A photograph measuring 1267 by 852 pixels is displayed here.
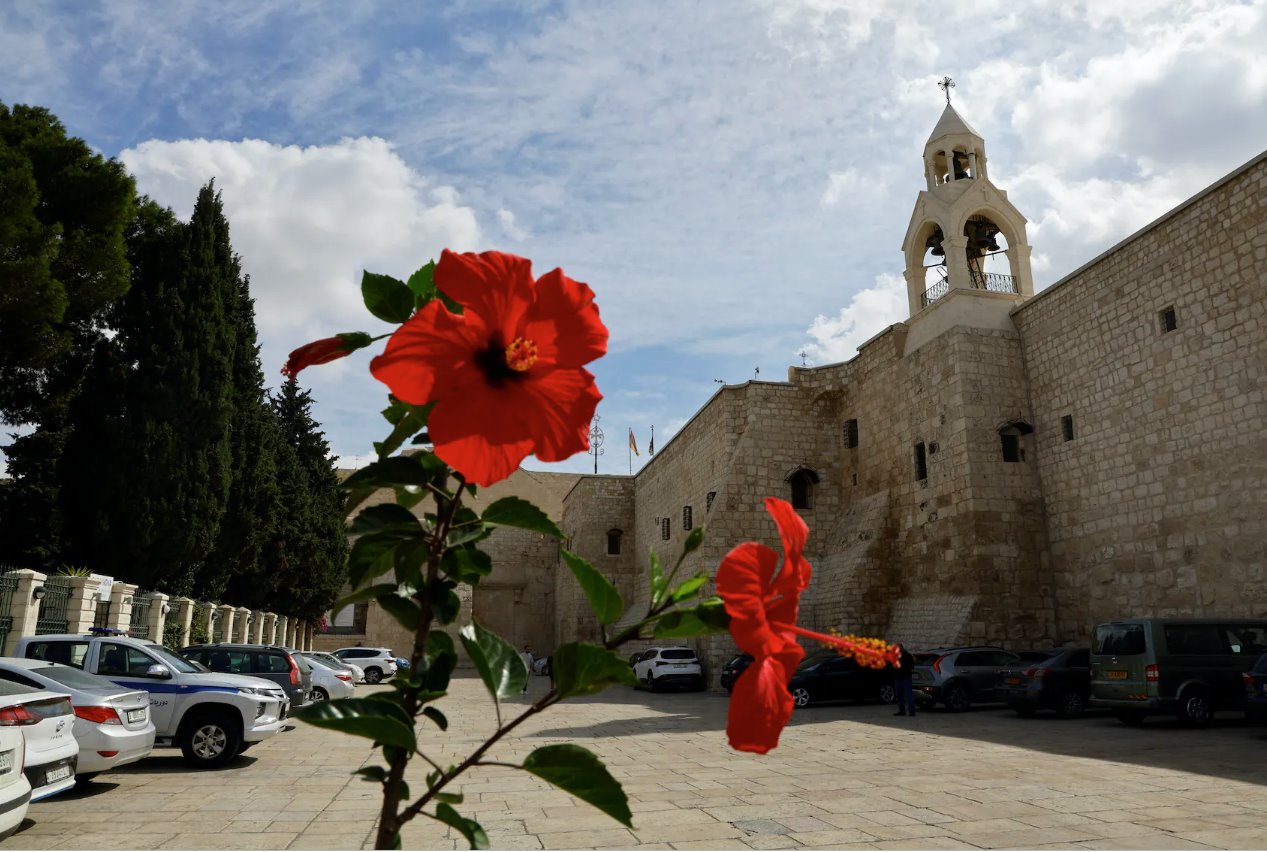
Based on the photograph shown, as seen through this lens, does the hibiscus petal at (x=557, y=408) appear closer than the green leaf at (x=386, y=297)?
Yes

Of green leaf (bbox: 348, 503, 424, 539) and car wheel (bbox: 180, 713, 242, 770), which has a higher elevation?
green leaf (bbox: 348, 503, 424, 539)

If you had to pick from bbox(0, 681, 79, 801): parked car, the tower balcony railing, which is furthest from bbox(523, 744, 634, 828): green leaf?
the tower balcony railing

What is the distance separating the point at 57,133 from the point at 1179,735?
77.2 feet

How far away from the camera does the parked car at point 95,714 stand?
25.2ft

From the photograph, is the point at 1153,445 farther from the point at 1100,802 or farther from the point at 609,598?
the point at 609,598

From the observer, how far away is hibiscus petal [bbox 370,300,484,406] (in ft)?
3.12

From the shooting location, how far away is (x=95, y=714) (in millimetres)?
7785

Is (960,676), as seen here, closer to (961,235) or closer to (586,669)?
(961,235)

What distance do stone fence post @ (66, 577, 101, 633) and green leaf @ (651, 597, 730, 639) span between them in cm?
1549

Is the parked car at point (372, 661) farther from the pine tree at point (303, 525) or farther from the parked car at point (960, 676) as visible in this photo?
the parked car at point (960, 676)

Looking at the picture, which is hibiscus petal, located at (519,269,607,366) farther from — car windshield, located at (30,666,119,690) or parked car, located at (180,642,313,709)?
parked car, located at (180,642,313,709)

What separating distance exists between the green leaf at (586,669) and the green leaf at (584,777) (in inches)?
3.0

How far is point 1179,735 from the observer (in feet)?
38.7

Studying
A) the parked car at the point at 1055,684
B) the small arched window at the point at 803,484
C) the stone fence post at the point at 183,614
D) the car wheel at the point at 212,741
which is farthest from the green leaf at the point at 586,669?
the small arched window at the point at 803,484
